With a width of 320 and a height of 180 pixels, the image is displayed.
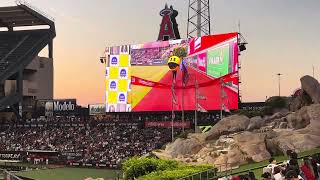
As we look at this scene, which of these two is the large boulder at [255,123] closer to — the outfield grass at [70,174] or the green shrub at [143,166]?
the outfield grass at [70,174]

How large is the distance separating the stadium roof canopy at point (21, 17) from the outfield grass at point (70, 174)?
3727 cm

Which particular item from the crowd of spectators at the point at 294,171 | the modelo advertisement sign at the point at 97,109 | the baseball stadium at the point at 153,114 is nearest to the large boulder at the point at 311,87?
the baseball stadium at the point at 153,114

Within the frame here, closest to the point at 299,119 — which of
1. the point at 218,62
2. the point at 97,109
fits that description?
the point at 218,62

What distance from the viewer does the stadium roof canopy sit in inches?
3573

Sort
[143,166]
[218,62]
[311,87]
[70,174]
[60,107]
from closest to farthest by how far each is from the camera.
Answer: [143,166] → [311,87] → [70,174] → [218,62] → [60,107]

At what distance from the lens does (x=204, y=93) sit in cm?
7044

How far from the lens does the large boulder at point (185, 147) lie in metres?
54.7

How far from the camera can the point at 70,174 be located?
60.6m

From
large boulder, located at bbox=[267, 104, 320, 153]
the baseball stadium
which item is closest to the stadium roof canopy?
the baseball stadium

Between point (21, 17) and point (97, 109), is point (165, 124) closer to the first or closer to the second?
point (97, 109)

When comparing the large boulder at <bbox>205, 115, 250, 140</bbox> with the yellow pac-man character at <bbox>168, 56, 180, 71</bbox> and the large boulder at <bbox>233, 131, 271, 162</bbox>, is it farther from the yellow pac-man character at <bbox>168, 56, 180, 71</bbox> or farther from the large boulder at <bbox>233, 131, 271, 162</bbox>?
the yellow pac-man character at <bbox>168, 56, 180, 71</bbox>

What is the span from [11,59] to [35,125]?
15160 millimetres

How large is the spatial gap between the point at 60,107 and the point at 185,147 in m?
41.4

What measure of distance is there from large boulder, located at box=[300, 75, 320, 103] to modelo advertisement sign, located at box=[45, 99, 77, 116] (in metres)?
46.7
